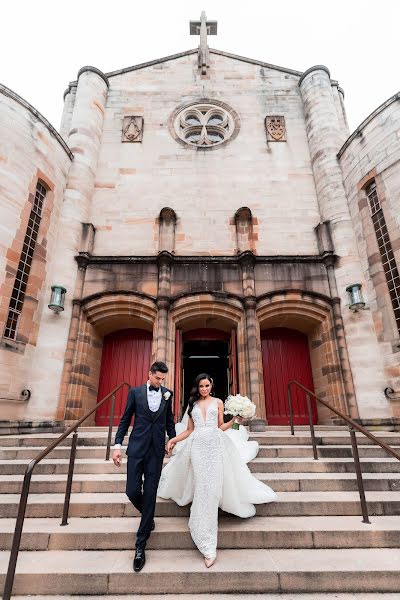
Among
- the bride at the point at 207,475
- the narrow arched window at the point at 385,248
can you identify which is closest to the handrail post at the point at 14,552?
the bride at the point at 207,475

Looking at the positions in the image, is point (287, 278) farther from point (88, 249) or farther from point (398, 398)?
point (88, 249)

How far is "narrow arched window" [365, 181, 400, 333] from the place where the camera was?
738 cm

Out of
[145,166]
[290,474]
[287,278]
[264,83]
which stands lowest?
[290,474]

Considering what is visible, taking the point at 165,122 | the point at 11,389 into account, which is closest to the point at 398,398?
the point at 11,389

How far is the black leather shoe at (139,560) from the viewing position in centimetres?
257

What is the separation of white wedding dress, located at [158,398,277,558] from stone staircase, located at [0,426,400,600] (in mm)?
179

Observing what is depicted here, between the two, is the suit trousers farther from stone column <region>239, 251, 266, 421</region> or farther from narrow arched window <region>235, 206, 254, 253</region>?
narrow arched window <region>235, 206, 254, 253</region>

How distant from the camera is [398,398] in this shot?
681cm

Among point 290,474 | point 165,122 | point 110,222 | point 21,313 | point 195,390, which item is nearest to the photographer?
point 195,390

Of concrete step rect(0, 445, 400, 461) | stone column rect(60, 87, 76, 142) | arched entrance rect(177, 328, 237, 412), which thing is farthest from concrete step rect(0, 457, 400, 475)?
stone column rect(60, 87, 76, 142)

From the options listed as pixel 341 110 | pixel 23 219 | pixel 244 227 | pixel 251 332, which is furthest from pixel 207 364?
pixel 341 110

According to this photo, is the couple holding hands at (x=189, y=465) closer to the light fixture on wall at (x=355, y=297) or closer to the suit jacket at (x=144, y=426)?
the suit jacket at (x=144, y=426)

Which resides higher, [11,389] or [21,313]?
[21,313]

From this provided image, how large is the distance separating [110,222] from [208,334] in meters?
4.39
